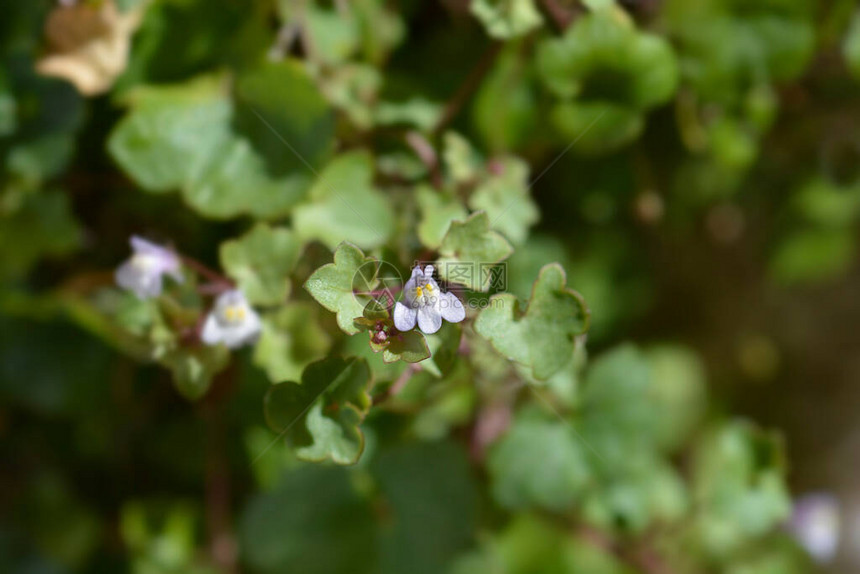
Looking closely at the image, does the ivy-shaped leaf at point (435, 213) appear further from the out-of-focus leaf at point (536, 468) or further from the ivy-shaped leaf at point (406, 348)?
the out-of-focus leaf at point (536, 468)

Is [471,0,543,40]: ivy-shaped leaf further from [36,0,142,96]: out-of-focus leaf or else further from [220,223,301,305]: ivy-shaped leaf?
[36,0,142,96]: out-of-focus leaf

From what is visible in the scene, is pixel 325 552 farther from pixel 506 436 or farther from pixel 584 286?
pixel 584 286

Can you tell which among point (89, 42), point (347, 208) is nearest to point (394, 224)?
point (347, 208)

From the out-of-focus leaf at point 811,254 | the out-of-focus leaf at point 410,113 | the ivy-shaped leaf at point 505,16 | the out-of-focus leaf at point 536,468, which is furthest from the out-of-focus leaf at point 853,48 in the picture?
the out-of-focus leaf at point 536,468

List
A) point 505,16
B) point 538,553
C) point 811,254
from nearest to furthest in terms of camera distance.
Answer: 1. point 505,16
2. point 538,553
3. point 811,254

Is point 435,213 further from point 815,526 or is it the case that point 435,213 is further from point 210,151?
point 815,526

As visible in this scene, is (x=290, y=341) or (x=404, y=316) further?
(x=290, y=341)

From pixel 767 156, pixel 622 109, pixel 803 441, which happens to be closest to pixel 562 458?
pixel 622 109
